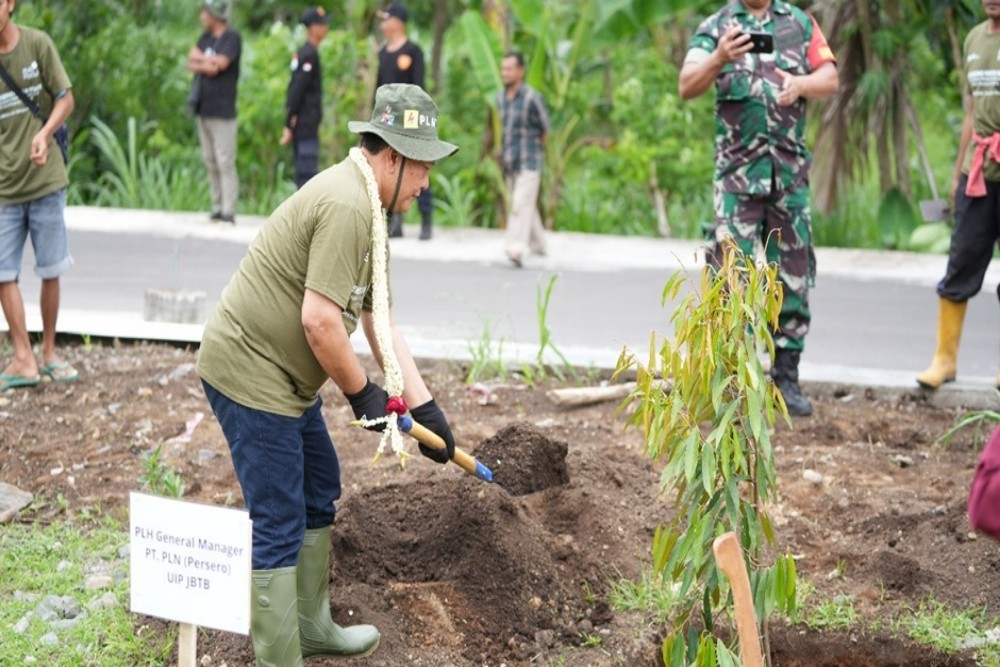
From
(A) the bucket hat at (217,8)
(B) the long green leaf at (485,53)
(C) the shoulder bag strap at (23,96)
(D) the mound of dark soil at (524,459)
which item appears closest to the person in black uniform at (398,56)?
(B) the long green leaf at (485,53)

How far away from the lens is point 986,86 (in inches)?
280

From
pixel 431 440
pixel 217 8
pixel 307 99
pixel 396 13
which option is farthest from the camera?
pixel 307 99

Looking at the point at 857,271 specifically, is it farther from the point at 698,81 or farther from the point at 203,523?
the point at 203,523

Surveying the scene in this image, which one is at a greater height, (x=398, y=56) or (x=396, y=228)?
(x=398, y=56)

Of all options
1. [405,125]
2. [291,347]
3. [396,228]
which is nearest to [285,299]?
[291,347]

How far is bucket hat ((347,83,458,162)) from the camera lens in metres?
4.18

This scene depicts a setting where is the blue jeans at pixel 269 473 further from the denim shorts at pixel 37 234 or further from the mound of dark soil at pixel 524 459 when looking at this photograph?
the denim shorts at pixel 37 234

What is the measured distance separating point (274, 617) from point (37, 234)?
3775 mm

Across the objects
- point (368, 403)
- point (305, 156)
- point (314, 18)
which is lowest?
point (368, 403)

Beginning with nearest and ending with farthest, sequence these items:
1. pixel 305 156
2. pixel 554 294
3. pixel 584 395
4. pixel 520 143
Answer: pixel 584 395, pixel 554 294, pixel 520 143, pixel 305 156

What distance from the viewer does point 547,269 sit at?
11844 millimetres

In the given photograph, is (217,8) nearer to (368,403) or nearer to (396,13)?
(396,13)

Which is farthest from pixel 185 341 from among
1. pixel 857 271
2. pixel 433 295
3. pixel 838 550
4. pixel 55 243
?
pixel 857 271

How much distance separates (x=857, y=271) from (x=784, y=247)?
16.1 ft
